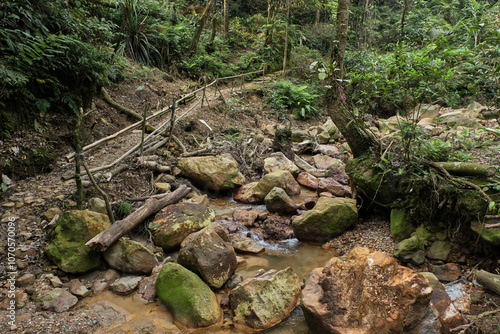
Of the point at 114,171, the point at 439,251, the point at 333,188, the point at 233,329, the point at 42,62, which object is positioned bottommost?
the point at 233,329

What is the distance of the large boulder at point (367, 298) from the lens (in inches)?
111

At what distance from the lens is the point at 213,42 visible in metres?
15.3

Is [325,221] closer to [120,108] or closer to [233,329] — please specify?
[233,329]

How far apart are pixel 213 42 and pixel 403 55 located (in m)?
12.3

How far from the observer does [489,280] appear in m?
3.28

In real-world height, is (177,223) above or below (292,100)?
below

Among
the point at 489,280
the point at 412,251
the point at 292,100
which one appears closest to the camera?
the point at 489,280

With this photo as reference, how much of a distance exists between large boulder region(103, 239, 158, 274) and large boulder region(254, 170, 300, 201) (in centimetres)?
300

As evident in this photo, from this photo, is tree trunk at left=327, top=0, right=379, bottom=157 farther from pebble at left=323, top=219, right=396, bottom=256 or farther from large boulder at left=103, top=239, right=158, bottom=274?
large boulder at left=103, top=239, right=158, bottom=274

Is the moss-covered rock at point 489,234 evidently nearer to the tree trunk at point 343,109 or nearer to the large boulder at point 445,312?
the large boulder at point 445,312

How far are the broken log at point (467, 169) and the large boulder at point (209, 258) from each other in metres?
3.41

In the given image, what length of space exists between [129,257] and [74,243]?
0.75 metres

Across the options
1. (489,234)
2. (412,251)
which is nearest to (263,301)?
(412,251)

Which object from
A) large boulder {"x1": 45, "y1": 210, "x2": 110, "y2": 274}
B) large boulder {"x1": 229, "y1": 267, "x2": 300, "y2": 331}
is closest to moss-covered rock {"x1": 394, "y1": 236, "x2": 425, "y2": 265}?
large boulder {"x1": 229, "y1": 267, "x2": 300, "y2": 331}
